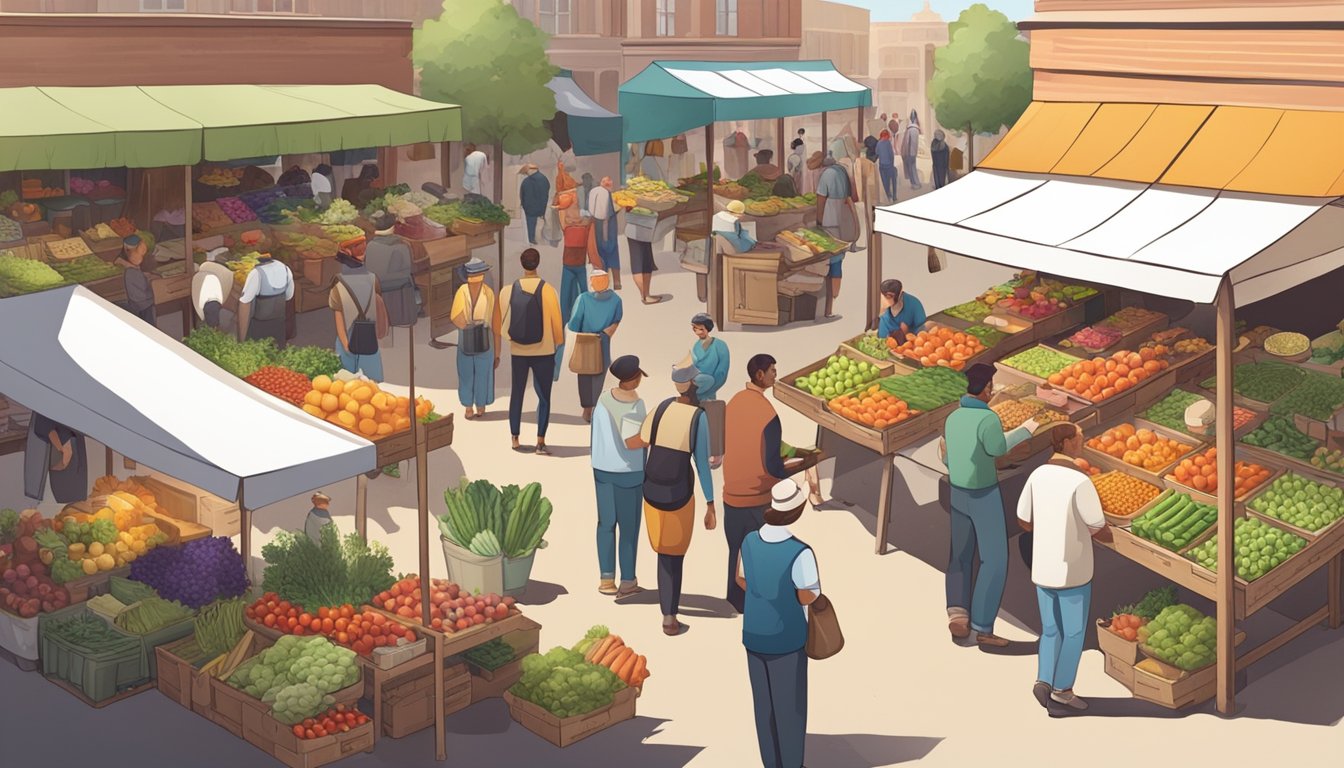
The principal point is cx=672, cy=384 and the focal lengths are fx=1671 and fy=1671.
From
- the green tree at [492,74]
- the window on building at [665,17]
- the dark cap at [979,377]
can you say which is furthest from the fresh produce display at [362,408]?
the window on building at [665,17]

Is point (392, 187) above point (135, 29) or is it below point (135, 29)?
below

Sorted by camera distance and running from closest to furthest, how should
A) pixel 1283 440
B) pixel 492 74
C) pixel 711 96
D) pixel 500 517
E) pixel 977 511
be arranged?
pixel 977 511 → pixel 500 517 → pixel 1283 440 → pixel 711 96 → pixel 492 74

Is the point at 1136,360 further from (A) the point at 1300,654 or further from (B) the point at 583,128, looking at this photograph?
(B) the point at 583,128

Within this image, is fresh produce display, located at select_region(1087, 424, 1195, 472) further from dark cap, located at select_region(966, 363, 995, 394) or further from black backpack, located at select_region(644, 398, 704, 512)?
black backpack, located at select_region(644, 398, 704, 512)

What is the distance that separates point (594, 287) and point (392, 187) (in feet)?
25.8

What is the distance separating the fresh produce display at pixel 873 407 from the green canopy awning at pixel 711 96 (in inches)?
371

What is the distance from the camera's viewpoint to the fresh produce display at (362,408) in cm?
1184

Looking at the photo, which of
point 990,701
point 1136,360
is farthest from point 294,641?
point 1136,360

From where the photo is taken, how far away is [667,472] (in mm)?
10383

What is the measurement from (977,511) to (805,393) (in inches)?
106

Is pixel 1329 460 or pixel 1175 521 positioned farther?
pixel 1329 460

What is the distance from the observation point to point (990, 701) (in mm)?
9898

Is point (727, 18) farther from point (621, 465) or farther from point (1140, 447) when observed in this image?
point (621, 465)

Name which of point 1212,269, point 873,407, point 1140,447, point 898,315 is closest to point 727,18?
point 898,315
